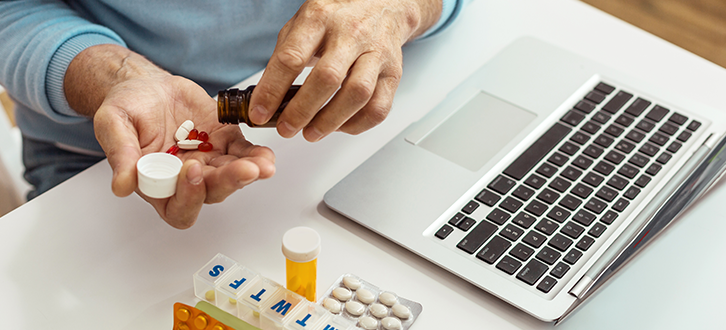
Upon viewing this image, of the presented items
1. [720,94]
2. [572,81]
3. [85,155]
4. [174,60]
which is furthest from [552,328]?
[85,155]

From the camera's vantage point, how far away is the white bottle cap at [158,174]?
619 millimetres

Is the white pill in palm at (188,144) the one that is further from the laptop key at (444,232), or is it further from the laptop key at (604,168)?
the laptop key at (604,168)

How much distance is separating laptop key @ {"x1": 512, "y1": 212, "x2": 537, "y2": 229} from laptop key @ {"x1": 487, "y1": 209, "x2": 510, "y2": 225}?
0.5 inches

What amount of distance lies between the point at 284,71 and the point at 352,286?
257mm

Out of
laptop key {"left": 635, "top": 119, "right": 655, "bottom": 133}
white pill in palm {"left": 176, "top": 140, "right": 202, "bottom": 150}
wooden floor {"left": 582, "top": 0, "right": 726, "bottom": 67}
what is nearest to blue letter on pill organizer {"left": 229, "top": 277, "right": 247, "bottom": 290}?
white pill in palm {"left": 176, "top": 140, "right": 202, "bottom": 150}

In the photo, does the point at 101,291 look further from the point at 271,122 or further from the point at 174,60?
the point at 174,60

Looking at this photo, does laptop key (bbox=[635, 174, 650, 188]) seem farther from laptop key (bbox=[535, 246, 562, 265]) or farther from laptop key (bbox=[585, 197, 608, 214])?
laptop key (bbox=[535, 246, 562, 265])

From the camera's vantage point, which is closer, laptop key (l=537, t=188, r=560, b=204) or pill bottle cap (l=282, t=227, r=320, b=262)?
pill bottle cap (l=282, t=227, r=320, b=262)

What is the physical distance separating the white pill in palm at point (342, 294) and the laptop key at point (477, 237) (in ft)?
0.49

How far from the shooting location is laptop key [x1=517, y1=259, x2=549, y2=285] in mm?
680

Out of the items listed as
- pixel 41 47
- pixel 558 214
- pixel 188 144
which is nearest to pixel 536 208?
pixel 558 214

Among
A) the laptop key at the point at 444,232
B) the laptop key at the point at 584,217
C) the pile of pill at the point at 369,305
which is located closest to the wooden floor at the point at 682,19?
the laptop key at the point at 584,217

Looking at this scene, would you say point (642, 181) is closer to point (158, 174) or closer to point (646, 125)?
point (646, 125)

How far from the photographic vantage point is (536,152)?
2.82 ft
